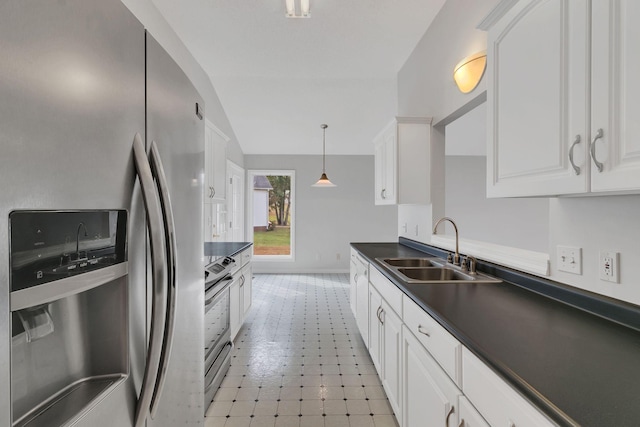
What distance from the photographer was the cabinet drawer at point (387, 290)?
67.0 inches

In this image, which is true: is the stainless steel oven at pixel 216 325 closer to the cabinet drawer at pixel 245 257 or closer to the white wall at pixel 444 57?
the cabinet drawer at pixel 245 257

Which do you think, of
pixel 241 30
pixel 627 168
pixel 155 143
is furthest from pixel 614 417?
pixel 241 30

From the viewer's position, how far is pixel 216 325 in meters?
2.11

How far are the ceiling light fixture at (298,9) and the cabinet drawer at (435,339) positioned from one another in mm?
2288

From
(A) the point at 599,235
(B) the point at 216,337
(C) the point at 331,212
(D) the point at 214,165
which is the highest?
(D) the point at 214,165

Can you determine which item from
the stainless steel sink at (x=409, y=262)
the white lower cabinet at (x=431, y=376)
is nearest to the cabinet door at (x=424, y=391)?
the white lower cabinet at (x=431, y=376)

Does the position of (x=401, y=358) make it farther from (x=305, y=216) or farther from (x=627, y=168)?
(x=305, y=216)

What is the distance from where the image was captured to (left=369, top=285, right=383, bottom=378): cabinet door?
7.06 feet

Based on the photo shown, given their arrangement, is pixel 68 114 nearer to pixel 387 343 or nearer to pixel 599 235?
pixel 599 235

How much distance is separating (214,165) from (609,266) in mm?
2668

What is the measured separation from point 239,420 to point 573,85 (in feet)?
7.59

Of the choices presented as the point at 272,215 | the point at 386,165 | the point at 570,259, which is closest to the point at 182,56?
the point at 386,165

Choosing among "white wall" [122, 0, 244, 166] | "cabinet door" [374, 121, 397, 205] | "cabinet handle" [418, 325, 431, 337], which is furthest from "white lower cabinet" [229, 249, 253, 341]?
"white wall" [122, 0, 244, 166]

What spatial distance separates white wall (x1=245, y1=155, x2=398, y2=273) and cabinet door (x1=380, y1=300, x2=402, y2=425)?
4233 mm
